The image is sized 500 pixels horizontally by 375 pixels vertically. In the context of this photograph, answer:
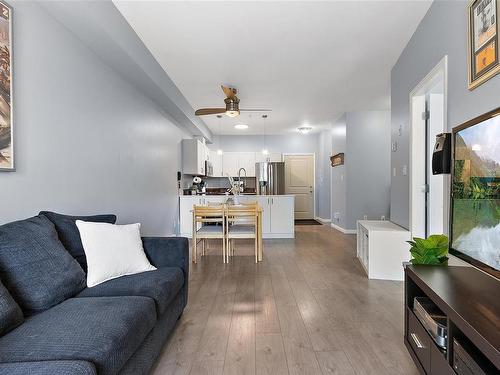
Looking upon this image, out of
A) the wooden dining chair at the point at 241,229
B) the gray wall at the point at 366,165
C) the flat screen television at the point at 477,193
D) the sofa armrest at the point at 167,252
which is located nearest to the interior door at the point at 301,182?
the gray wall at the point at 366,165

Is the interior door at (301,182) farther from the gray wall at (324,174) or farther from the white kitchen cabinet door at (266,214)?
the white kitchen cabinet door at (266,214)

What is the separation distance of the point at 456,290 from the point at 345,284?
185 centimetres

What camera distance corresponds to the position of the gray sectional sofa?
3.50 feet

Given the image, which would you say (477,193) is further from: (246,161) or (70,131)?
(246,161)

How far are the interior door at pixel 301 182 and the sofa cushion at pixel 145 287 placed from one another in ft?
22.9

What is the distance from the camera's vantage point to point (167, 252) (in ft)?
7.49

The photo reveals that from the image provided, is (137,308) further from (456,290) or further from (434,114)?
(434,114)

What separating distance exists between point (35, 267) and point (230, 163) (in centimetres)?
722

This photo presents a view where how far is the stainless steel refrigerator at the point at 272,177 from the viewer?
7.88 metres

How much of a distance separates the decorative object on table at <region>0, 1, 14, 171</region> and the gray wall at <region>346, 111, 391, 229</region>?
18.5 ft

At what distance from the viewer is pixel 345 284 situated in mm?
3107

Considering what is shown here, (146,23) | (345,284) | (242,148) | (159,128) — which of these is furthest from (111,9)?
(242,148)

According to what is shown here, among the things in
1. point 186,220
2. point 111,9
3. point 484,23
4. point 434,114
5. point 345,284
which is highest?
point 111,9

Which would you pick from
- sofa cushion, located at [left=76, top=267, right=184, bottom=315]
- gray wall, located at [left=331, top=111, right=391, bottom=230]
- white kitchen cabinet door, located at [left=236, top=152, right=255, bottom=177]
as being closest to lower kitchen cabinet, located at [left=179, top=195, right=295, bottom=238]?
gray wall, located at [left=331, top=111, right=391, bottom=230]
